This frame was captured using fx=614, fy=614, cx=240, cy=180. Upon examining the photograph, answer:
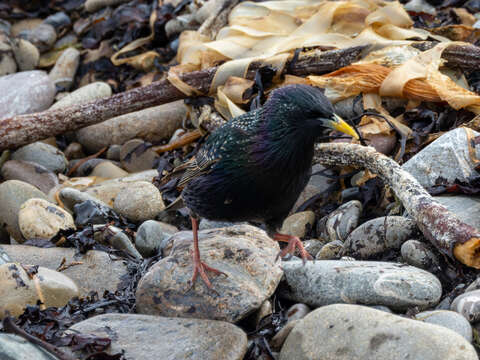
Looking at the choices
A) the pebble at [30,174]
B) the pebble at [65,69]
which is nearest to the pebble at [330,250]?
the pebble at [30,174]

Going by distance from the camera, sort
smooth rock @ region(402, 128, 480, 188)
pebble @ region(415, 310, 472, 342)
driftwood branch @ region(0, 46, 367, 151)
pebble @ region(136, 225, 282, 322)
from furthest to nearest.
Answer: driftwood branch @ region(0, 46, 367, 151) < smooth rock @ region(402, 128, 480, 188) < pebble @ region(136, 225, 282, 322) < pebble @ region(415, 310, 472, 342)

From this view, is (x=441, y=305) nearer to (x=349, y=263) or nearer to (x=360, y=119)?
(x=349, y=263)

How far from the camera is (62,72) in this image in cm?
884

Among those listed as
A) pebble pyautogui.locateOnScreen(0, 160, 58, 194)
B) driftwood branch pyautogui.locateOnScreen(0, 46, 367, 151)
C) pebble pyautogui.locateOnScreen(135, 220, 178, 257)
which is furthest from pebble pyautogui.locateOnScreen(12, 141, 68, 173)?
pebble pyautogui.locateOnScreen(135, 220, 178, 257)

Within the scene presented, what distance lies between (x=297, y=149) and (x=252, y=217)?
0.62 metres

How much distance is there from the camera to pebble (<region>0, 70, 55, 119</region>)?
306 inches

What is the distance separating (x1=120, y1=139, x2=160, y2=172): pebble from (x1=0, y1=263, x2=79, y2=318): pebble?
303cm

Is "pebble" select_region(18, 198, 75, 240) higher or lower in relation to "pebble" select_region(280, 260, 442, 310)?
lower

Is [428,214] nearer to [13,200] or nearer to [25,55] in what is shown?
[13,200]

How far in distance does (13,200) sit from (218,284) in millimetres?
2584

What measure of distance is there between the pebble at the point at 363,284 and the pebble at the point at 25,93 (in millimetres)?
5231

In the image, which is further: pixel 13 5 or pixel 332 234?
pixel 13 5

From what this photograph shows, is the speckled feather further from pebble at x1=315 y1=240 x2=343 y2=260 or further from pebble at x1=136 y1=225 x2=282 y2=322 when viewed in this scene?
pebble at x1=315 y1=240 x2=343 y2=260

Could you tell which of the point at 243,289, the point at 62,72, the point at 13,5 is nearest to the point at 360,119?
the point at 243,289
